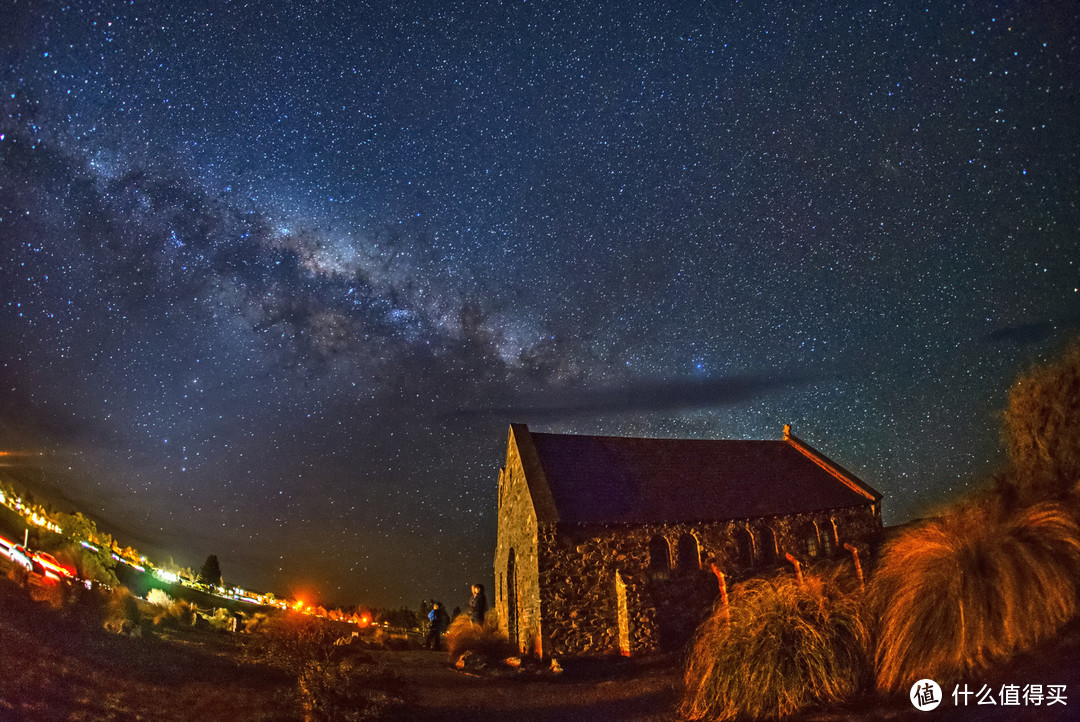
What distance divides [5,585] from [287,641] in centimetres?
633

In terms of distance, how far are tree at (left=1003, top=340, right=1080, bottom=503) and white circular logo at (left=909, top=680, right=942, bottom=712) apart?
51.5ft

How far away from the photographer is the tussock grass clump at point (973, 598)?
9.62m

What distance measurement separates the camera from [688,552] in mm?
22141

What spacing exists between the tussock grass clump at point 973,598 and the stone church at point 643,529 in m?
Result: 10.5

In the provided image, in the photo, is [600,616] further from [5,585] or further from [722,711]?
[5,585]

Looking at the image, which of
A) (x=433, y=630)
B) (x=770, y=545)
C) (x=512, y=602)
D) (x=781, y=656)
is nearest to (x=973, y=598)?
(x=781, y=656)

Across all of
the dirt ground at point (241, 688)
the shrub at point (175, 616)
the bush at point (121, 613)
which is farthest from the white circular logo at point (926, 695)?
the shrub at point (175, 616)

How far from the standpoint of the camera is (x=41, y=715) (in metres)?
9.95

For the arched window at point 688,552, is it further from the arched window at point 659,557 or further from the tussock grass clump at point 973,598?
the tussock grass clump at point 973,598

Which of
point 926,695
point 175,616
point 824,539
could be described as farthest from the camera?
point 824,539

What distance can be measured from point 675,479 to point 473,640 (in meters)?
10.4

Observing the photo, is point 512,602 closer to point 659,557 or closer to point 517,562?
point 517,562

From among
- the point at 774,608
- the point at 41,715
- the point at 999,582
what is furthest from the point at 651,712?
the point at 41,715

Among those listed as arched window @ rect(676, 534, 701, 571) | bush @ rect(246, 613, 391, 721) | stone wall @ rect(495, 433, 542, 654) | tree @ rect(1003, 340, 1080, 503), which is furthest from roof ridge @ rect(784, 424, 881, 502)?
bush @ rect(246, 613, 391, 721)
